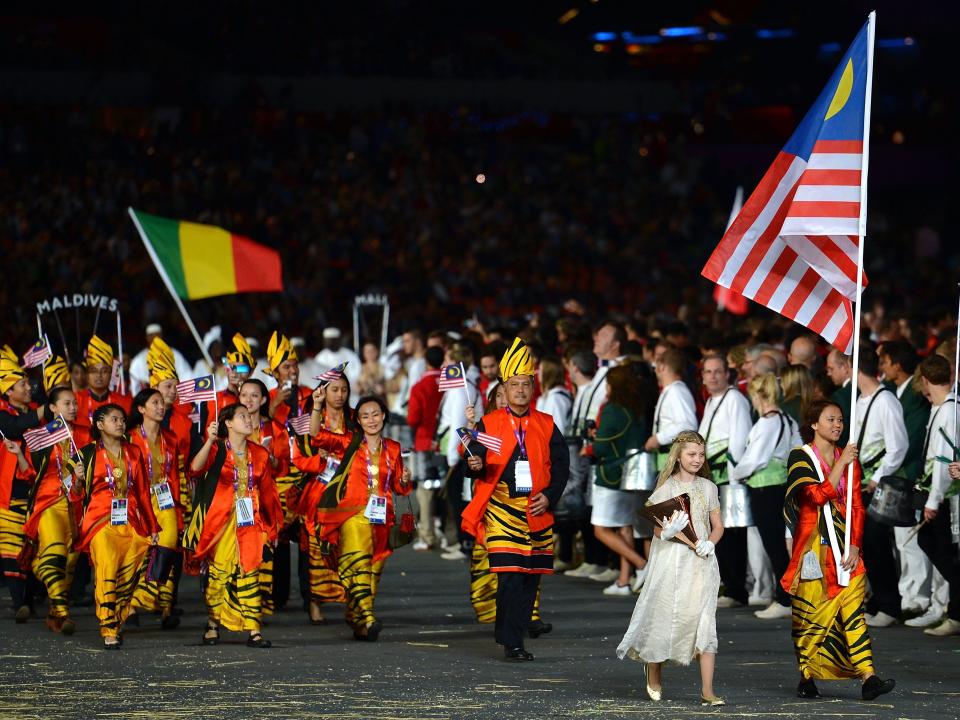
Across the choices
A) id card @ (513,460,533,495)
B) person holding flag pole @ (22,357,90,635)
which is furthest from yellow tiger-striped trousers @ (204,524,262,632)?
id card @ (513,460,533,495)

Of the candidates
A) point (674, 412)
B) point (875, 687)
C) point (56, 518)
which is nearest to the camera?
point (875, 687)

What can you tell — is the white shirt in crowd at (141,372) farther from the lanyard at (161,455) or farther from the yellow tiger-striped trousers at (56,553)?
the lanyard at (161,455)

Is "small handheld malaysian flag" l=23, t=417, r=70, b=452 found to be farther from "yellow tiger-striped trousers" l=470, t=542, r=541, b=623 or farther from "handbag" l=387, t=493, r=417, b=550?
"yellow tiger-striped trousers" l=470, t=542, r=541, b=623

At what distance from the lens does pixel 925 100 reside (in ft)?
123

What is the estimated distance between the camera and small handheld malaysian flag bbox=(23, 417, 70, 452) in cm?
1191

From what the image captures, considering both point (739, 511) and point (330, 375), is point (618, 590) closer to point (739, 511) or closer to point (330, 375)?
point (739, 511)

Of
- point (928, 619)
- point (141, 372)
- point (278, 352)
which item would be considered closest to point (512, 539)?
point (928, 619)

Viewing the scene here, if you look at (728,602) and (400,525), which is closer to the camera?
(400,525)

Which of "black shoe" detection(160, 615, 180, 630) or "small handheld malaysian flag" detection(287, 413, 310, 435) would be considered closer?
"small handheld malaysian flag" detection(287, 413, 310, 435)

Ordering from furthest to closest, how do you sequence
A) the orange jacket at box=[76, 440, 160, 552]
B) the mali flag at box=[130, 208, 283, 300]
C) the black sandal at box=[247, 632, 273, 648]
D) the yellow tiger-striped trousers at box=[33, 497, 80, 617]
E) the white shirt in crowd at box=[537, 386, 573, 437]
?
the mali flag at box=[130, 208, 283, 300] < the white shirt in crowd at box=[537, 386, 573, 437] < the yellow tiger-striped trousers at box=[33, 497, 80, 617] < the orange jacket at box=[76, 440, 160, 552] < the black sandal at box=[247, 632, 273, 648]

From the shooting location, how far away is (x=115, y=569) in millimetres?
11383

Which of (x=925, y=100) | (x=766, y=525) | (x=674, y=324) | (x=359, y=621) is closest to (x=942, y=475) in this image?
(x=766, y=525)

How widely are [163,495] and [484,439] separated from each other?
7.82 feet

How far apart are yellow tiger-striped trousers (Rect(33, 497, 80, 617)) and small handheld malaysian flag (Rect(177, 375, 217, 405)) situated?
1.28 meters
